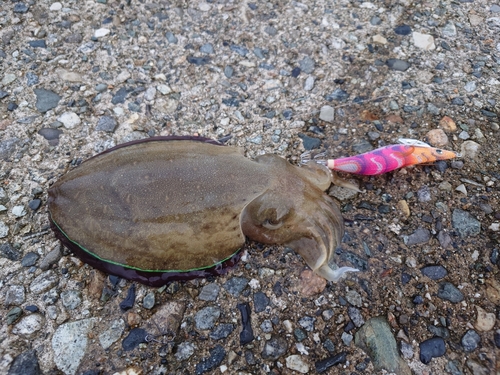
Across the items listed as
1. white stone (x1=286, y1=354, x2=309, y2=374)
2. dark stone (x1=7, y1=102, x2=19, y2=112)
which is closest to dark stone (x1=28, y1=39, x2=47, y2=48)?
dark stone (x1=7, y1=102, x2=19, y2=112)

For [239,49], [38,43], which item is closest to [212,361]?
[239,49]

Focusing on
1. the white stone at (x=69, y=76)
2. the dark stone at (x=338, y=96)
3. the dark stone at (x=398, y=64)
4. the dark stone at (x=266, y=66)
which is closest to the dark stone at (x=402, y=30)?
the dark stone at (x=398, y=64)

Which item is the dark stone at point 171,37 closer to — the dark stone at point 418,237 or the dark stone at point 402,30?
the dark stone at point 402,30

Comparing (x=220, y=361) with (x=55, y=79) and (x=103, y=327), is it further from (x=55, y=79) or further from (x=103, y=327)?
(x=55, y=79)

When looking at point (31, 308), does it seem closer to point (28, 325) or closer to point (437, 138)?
point (28, 325)

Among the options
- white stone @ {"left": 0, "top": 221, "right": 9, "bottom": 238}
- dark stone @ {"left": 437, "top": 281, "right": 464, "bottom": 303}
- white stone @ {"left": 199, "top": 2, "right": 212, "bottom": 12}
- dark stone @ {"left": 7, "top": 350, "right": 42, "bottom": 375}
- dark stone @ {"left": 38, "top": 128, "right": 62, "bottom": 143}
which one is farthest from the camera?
white stone @ {"left": 199, "top": 2, "right": 212, "bottom": 12}

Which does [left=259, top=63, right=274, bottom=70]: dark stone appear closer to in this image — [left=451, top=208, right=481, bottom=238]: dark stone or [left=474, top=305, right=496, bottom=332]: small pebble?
[left=451, top=208, right=481, bottom=238]: dark stone
